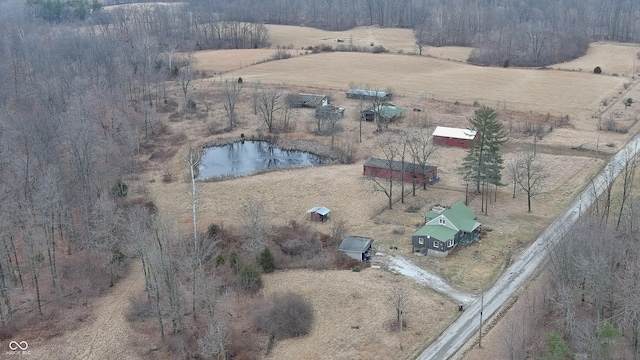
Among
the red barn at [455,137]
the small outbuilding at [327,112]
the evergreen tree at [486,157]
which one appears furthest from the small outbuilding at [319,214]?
the small outbuilding at [327,112]

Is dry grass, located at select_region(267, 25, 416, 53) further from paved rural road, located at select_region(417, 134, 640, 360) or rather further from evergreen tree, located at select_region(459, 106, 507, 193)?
paved rural road, located at select_region(417, 134, 640, 360)

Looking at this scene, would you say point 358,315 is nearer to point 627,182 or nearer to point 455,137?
point 627,182

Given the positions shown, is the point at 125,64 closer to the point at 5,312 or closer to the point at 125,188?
the point at 125,188

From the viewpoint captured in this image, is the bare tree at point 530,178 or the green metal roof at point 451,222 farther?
the bare tree at point 530,178

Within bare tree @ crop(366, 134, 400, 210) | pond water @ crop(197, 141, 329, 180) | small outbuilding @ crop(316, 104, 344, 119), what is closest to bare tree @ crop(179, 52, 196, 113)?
pond water @ crop(197, 141, 329, 180)

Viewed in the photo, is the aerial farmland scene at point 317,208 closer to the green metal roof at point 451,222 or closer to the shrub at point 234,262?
the green metal roof at point 451,222

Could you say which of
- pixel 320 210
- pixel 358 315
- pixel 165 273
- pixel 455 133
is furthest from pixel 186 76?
pixel 358 315
